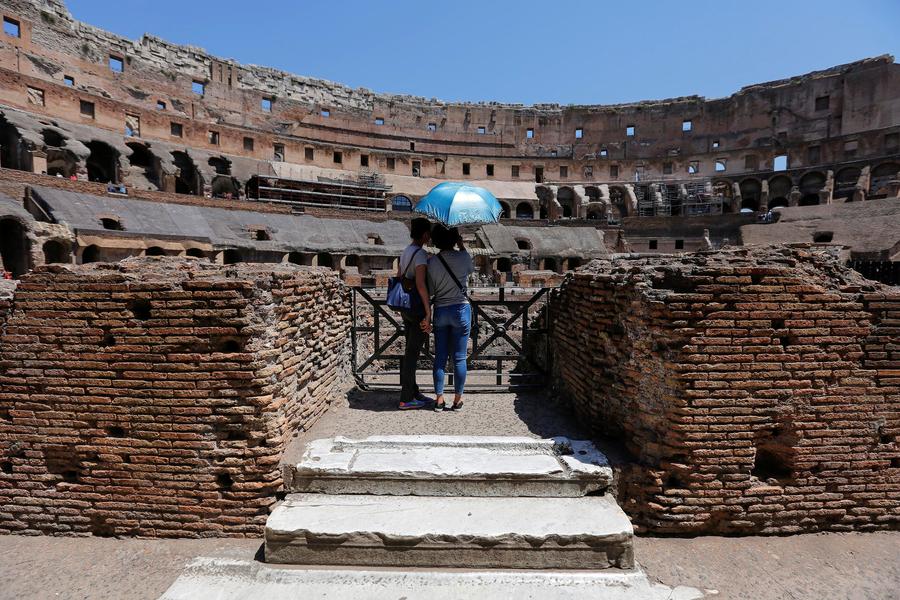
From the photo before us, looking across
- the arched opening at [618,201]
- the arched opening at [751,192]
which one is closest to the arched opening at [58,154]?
the arched opening at [618,201]

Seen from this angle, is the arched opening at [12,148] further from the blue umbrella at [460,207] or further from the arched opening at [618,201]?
the arched opening at [618,201]

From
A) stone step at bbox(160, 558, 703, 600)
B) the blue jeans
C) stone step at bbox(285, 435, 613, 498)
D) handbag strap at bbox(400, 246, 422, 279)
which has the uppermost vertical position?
handbag strap at bbox(400, 246, 422, 279)

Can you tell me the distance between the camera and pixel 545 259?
31.5 metres

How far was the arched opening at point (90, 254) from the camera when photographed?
1934 cm

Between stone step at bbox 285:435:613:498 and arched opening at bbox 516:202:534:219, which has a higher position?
arched opening at bbox 516:202:534:219

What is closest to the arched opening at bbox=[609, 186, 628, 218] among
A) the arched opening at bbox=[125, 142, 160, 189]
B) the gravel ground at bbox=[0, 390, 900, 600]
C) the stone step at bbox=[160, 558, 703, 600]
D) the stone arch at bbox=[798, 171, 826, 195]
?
the stone arch at bbox=[798, 171, 826, 195]

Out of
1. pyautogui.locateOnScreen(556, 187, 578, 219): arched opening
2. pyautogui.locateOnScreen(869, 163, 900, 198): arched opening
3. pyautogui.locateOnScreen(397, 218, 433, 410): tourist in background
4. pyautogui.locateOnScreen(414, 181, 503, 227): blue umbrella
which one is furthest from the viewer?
pyautogui.locateOnScreen(556, 187, 578, 219): arched opening

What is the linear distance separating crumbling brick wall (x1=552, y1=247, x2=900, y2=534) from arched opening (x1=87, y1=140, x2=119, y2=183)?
34113mm

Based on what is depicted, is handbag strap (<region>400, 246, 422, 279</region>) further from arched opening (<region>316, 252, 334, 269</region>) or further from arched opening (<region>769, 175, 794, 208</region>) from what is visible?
arched opening (<region>769, 175, 794, 208</region>)

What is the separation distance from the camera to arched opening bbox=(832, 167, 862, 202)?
31.9 meters

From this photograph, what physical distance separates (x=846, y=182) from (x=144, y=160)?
166 feet

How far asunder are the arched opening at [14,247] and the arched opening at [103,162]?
418 inches

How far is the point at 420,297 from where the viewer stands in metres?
5.28

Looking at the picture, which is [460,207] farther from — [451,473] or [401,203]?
[401,203]
